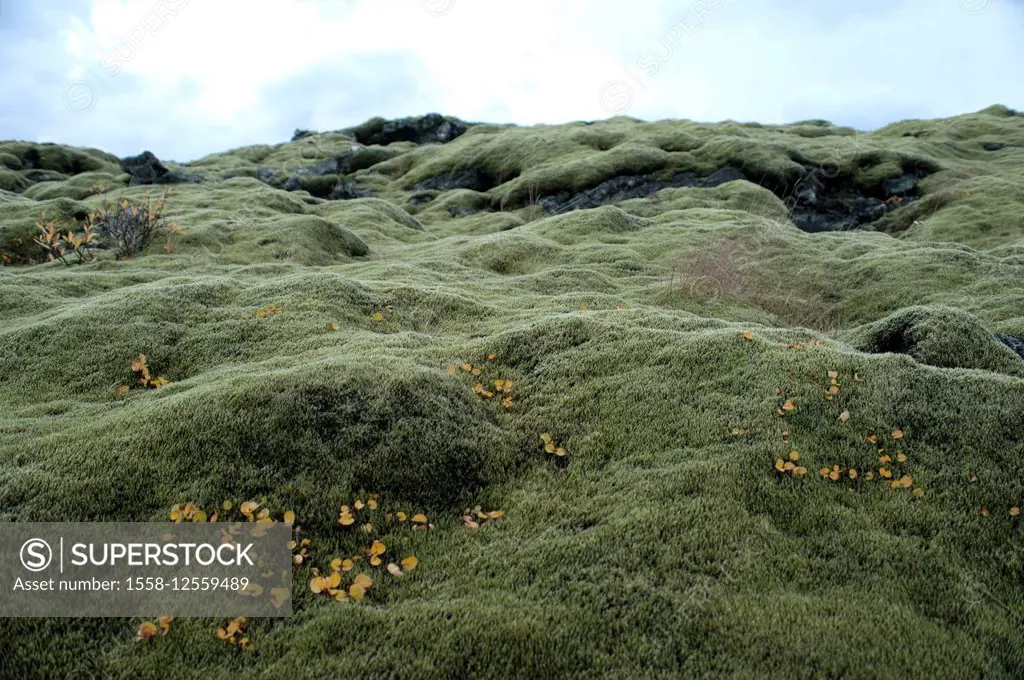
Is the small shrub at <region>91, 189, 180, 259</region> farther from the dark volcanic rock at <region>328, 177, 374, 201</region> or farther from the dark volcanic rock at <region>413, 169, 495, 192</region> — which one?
the dark volcanic rock at <region>413, 169, 495, 192</region>

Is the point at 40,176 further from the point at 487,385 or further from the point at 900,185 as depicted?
the point at 900,185

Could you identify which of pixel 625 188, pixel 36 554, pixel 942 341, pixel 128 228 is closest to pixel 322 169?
pixel 625 188

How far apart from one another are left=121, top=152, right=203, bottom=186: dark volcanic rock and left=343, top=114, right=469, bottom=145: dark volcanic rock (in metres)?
38.4

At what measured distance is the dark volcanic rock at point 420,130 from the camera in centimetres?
8500

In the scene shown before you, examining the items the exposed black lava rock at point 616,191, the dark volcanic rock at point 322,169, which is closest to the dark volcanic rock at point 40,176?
the dark volcanic rock at point 322,169

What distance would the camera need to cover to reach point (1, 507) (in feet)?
21.9

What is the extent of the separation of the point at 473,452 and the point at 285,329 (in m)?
6.52

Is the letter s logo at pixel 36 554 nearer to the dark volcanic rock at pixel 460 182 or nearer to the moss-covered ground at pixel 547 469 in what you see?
the moss-covered ground at pixel 547 469

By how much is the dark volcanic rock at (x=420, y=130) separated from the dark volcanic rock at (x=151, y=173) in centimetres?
3837

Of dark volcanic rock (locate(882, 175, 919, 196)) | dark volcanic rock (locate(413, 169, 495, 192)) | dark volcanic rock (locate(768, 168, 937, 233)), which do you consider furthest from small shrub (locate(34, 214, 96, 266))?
dark volcanic rock (locate(882, 175, 919, 196))

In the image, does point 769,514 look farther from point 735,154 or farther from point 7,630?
point 735,154

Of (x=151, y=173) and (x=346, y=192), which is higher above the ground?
(x=151, y=173)

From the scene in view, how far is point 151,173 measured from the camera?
50875 millimetres

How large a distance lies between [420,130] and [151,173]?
137 ft
